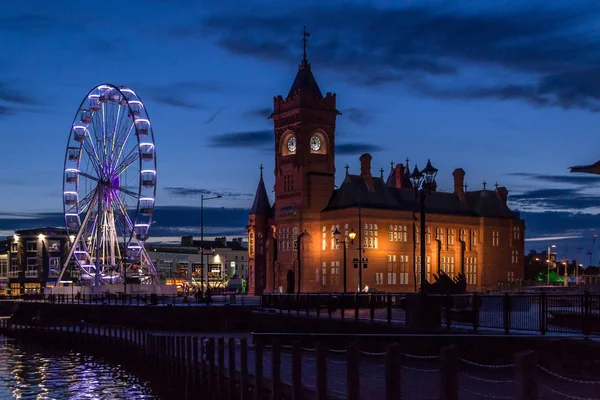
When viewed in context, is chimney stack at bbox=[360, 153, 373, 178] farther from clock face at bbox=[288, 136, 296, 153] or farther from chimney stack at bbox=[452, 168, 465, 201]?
chimney stack at bbox=[452, 168, 465, 201]

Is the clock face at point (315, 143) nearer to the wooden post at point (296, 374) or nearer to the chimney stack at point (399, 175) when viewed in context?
the chimney stack at point (399, 175)

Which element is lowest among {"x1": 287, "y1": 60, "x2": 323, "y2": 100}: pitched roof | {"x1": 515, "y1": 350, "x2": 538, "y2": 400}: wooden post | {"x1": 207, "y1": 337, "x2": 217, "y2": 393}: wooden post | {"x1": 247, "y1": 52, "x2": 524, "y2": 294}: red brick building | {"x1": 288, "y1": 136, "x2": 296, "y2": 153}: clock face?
{"x1": 207, "y1": 337, "x2": 217, "y2": 393}: wooden post

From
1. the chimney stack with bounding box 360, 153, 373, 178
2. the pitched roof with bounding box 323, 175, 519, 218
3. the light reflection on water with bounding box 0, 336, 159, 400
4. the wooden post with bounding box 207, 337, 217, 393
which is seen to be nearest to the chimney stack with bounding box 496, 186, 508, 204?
the pitched roof with bounding box 323, 175, 519, 218

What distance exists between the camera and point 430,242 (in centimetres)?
11094

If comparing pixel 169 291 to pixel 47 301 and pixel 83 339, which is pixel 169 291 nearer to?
pixel 47 301

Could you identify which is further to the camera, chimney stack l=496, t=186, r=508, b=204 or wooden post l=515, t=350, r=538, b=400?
chimney stack l=496, t=186, r=508, b=204

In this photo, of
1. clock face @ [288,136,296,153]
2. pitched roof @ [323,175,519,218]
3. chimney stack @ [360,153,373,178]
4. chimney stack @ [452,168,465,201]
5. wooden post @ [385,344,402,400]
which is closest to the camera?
wooden post @ [385,344,402,400]

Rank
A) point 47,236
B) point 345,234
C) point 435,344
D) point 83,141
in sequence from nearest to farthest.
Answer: point 435,344, point 83,141, point 345,234, point 47,236

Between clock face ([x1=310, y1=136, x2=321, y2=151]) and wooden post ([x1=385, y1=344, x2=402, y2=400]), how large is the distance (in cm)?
8853

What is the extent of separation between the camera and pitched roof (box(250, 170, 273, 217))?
378 ft

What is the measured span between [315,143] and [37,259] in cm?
9364

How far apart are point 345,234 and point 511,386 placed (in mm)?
79596

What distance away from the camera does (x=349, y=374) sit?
18422 mm

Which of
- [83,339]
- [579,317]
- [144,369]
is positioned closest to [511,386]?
[579,317]
